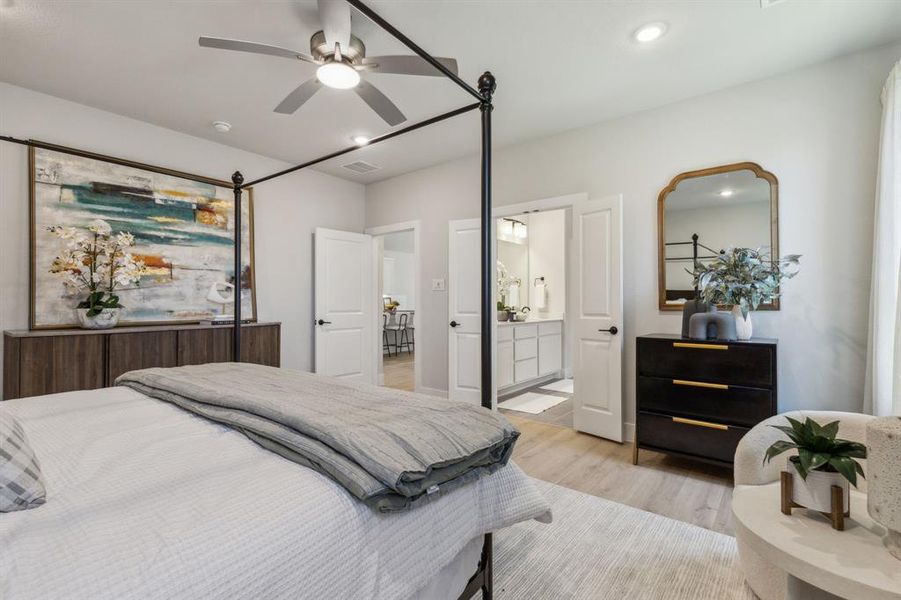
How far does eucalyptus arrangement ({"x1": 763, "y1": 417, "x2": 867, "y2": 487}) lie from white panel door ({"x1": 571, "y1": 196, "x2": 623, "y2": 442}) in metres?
2.04

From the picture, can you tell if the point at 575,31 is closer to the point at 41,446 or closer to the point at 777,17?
the point at 777,17

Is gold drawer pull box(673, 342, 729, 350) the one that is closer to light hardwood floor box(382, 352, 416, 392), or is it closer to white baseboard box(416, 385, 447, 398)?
white baseboard box(416, 385, 447, 398)

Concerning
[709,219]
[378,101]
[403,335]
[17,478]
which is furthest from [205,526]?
[403,335]

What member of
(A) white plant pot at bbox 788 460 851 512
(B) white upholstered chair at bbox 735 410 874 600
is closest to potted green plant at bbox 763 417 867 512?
(A) white plant pot at bbox 788 460 851 512

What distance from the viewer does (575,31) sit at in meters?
2.27

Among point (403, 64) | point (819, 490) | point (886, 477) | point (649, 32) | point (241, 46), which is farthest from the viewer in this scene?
point (649, 32)

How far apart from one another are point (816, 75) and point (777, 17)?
0.73 m

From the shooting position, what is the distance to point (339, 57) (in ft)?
6.52

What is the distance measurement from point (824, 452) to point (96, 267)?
419cm

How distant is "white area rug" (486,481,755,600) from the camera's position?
1544 millimetres

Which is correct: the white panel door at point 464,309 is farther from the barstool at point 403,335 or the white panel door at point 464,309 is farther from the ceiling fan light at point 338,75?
the barstool at point 403,335

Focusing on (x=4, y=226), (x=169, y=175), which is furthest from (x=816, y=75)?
(x=4, y=226)

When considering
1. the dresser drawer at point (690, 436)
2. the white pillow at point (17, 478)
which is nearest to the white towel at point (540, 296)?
the dresser drawer at point (690, 436)

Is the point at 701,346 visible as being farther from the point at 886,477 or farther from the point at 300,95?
the point at 300,95
